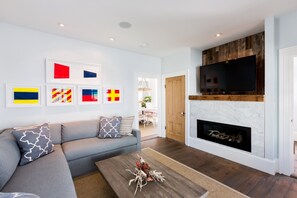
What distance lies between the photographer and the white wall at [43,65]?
2.56 meters

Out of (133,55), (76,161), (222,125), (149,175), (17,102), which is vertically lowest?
(76,161)

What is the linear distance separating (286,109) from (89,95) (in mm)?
3868

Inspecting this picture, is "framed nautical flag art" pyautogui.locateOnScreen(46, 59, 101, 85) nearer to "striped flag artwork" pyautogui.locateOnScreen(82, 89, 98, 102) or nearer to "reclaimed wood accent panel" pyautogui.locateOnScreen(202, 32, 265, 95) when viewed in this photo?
"striped flag artwork" pyautogui.locateOnScreen(82, 89, 98, 102)

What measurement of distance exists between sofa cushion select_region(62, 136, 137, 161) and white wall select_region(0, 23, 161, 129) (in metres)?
0.86

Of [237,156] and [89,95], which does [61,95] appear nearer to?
[89,95]

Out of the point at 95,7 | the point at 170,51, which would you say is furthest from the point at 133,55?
the point at 95,7

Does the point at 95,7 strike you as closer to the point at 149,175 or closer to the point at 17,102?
the point at 17,102

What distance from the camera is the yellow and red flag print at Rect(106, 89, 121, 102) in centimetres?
370

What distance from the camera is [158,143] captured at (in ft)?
13.4

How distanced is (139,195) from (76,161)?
1.50m

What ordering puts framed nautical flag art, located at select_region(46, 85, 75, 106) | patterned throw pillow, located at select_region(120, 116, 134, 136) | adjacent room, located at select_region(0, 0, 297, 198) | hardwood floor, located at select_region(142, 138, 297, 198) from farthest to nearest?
patterned throw pillow, located at select_region(120, 116, 134, 136) < framed nautical flag art, located at select_region(46, 85, 75, 106) < hardwood floor, located at select_region(142, 138, 297, 198) < adjacent room, located at select_region(0, 0, 297, 198)

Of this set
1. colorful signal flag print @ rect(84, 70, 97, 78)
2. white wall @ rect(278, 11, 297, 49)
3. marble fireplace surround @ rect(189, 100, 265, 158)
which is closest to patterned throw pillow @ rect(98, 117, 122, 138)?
colorful signal flag print @ rect(84, 70, 97, 78)

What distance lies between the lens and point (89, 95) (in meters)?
3.40

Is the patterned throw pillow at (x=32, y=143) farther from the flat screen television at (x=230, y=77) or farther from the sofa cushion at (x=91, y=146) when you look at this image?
the flat screen television at (x=230, y=77)
